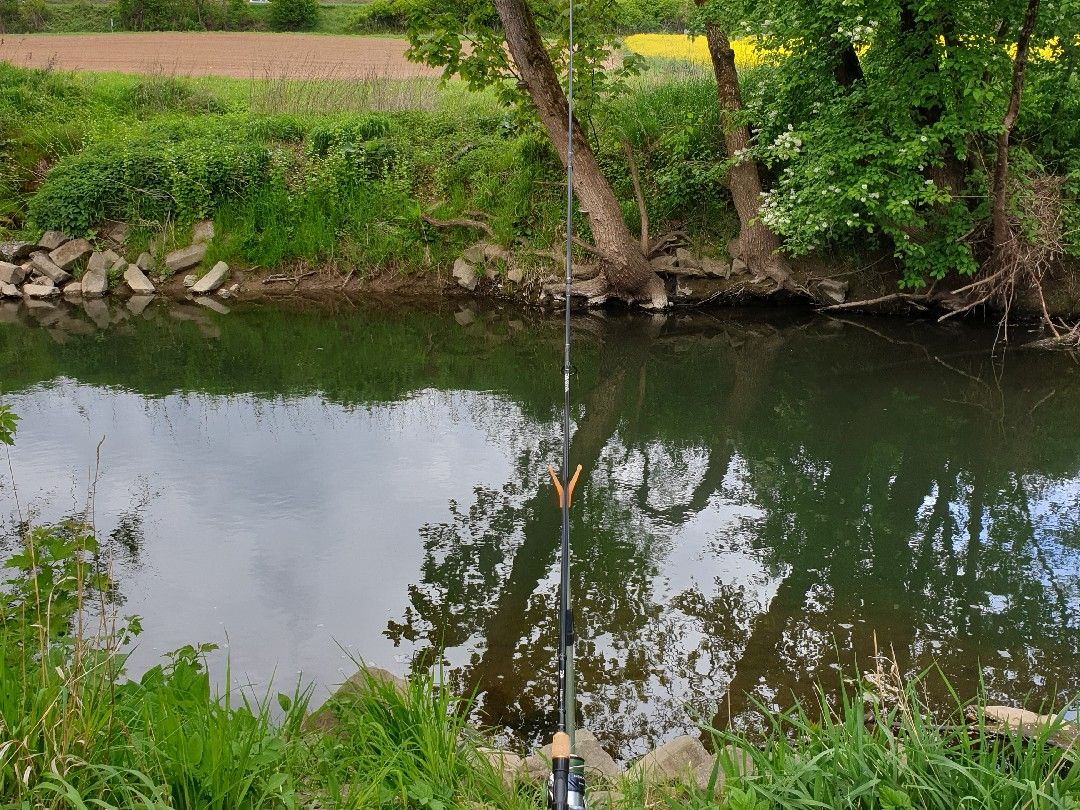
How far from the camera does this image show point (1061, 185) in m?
11.6

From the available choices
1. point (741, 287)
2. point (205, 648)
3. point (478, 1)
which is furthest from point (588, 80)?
point (205, 648)

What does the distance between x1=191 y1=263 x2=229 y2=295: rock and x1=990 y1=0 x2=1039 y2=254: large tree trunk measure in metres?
10.4

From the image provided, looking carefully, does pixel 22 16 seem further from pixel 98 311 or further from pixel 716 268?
pixel 716 268

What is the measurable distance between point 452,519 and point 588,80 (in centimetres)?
738

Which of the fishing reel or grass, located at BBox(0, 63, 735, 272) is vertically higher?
grass, located at BBox(0, 63, 735, 272)

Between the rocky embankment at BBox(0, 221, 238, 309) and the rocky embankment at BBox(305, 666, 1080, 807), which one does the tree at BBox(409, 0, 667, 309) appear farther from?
the rocky embankment at BBox(305, 666, 1080, 807)

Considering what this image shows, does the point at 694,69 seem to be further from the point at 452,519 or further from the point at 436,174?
the point at 452,519

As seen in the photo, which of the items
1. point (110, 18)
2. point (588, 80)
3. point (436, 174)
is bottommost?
point (436, 174)

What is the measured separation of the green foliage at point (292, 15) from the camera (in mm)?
32688

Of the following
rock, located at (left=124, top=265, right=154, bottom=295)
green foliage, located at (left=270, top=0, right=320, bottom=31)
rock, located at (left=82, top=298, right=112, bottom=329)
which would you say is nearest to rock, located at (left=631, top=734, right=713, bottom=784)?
rock, located at (left=82, top=298, right=112, bottom=329)

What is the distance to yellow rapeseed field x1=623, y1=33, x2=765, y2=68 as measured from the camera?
1935 centimetres

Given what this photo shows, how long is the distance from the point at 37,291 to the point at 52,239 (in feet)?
2.80

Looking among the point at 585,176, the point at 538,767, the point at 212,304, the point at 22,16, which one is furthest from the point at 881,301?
the point at 22,16

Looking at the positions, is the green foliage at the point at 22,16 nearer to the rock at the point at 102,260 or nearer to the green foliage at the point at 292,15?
the green foliage at the point at 292,15
